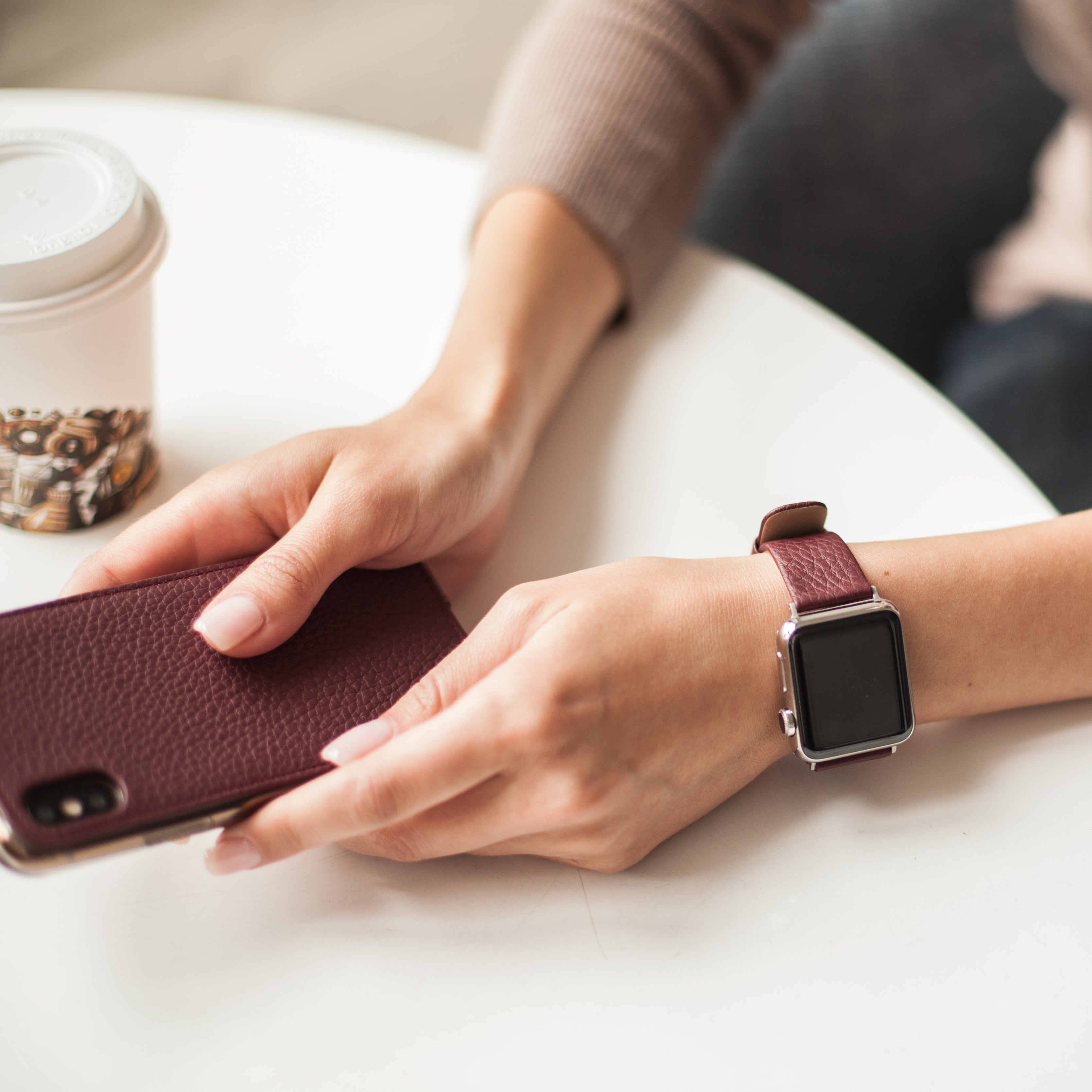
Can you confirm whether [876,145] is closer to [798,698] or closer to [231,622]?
[798,698]

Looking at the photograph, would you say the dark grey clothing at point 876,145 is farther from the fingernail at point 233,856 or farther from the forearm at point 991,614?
the fingernail at point 233,856

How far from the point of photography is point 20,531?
2.08ft

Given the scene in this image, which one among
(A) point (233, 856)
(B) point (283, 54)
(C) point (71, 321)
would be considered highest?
(C) point (71, 321)

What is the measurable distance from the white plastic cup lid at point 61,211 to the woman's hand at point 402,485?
0.13 m

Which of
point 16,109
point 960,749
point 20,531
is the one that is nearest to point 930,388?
point 960,749

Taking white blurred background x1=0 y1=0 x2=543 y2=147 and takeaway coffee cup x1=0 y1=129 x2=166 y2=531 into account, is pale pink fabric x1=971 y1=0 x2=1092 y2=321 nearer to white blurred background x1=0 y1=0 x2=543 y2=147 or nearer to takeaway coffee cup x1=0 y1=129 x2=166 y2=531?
takeaway coffee cup x1=0 y1=129 x2=166 y2=531

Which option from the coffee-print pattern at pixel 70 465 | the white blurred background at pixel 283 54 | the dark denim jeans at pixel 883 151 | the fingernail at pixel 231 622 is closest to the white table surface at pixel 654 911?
the coffee-print pattern at pixel 70 465

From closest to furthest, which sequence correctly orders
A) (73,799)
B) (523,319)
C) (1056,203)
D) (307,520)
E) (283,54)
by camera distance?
(73,799), (307,520), (523,319), (1056,203), (283,54)

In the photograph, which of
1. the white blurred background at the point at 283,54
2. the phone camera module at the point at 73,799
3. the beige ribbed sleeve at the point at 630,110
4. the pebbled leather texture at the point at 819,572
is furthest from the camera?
the white blurred background at the point at 283,54

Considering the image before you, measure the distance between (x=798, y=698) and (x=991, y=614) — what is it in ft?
0.49

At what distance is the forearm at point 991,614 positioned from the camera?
0.57 meters

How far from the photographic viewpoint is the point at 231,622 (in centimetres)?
48

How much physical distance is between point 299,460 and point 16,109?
557 millimetres

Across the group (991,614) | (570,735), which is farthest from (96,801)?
(991,614)
